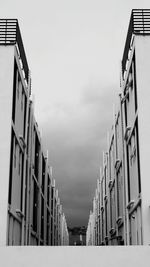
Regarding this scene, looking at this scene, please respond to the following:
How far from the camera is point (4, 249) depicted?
49.5 ft

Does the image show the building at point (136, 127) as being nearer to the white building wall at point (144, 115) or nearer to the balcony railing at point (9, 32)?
the white building wall at point (144, 115)

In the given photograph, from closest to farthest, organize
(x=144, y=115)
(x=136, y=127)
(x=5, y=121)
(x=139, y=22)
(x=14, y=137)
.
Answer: (x=144, y=115) → (x=5, y=121) → (x=136, y=127) → (x=139, y=22) → (x=14, y=137)

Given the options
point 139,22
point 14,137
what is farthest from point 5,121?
point 139,22

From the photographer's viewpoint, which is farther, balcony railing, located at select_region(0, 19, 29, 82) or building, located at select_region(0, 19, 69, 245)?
balcony railing, located at select_region(0, 19, 29, 82)

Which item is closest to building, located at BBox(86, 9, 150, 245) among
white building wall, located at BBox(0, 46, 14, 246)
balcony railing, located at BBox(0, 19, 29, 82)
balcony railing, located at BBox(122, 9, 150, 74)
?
balcony railing, located at BBox(122, 9, 150, 74)

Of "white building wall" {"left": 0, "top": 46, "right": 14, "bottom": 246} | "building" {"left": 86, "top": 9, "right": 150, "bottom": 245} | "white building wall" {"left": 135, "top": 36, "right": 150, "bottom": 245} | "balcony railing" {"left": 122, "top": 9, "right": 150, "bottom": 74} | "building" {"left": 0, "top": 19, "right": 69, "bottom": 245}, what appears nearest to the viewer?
"white building wall" {"left": 135, "top": 36, "right": 150, "bottom": 245}

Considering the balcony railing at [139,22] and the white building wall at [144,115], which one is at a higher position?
the balcony railing at [139,22]

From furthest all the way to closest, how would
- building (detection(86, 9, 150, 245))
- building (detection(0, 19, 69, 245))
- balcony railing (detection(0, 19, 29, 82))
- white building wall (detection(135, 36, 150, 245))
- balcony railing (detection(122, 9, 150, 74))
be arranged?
balcony railing (detection(0, 19, 29, 82)) → balcony railing (detection(122, 9, 150, 74)) → building (detection(0, 19, 69, 245)) → building (detection(86, 9, 150, 245)) → white building wall (detection(135, 36, 150, 245))

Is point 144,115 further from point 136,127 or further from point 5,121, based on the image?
point 5,121

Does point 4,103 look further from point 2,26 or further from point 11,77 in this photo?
point 2,26

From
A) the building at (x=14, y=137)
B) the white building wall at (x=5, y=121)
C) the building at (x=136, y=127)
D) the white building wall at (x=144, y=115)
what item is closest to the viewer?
the white building wall at (x=144, y=115)

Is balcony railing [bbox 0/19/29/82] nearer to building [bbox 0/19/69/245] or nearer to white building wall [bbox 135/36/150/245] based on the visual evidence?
building [bbox 0/19/69/245]

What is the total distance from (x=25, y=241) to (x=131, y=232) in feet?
18.3

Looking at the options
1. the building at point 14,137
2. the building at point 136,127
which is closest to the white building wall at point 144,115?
the building at point 136,127
